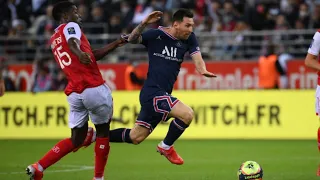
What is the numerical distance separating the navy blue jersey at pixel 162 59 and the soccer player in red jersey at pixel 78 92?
3.92 feet

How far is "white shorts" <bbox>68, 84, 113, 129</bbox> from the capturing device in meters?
10.3

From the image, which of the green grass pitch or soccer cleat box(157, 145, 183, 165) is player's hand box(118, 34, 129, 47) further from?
the green grass pitch

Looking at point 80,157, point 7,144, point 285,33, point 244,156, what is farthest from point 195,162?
point 285,33

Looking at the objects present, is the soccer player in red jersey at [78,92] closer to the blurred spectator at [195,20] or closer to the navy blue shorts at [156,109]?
the navy blue shorts at [156,109]

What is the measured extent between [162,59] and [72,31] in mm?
1978

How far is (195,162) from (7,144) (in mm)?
6198

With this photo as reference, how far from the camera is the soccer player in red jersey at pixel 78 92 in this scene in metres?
10.3

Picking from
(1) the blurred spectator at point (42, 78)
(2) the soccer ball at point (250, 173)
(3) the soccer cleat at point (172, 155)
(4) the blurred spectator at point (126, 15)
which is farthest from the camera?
(4) the blurred spectator at point (126, 15)

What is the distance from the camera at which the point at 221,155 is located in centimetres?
1557

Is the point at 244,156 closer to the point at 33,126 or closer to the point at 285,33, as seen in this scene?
the point at 33,126

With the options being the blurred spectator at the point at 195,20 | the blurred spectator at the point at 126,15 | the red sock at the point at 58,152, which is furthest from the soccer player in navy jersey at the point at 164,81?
the blurred spectator at the point at 126,15

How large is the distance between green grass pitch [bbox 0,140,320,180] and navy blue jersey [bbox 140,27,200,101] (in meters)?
1.36

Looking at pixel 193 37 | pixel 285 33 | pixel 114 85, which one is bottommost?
pixel 114 85

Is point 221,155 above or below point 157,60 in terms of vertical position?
below
